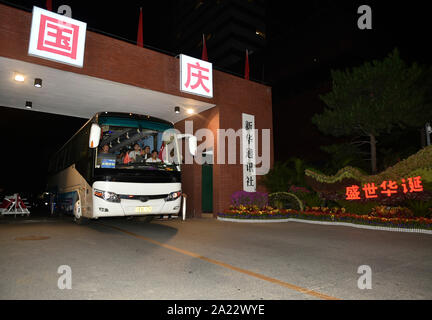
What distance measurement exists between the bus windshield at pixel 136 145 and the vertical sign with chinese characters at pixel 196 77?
11.1 ft

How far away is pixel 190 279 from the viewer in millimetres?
3572

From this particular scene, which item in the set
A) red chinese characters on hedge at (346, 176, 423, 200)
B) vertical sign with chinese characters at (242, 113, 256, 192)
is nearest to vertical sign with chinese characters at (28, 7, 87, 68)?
vertical sign with chinese characters at (242, 113, 256, 192)

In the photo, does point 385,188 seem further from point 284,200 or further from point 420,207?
point 284,200

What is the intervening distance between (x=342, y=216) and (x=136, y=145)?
23.8 feet

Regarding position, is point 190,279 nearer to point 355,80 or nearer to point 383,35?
point 355,80

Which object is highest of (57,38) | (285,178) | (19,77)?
(57,38)

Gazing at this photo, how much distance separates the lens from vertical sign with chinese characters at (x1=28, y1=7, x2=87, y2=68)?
8414 mm

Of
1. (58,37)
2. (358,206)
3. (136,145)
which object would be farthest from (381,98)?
(58,37)

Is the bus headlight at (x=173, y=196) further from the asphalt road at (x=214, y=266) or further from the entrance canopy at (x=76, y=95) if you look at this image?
the entrance canopy at (x=76, y=95)

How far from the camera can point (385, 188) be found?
373 inches

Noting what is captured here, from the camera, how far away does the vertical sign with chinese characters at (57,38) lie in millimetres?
8414

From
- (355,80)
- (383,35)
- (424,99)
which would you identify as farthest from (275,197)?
(383,35)

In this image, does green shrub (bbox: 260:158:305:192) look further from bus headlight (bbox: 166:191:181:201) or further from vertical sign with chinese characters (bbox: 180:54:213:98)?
bus headlight (bbox: 166:191:181:201)

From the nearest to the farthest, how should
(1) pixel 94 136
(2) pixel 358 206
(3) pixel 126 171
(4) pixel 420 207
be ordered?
(1) pixel 94 136
(3) pixel 126 171
(4) pixel 420 207
(2) pixel 358 206
